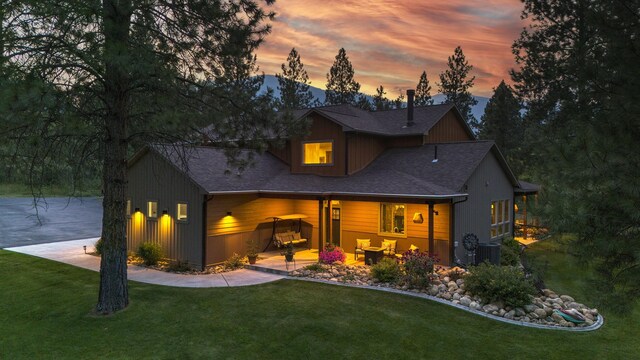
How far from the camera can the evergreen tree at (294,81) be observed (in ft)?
136

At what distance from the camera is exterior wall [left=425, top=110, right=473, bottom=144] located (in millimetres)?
18688

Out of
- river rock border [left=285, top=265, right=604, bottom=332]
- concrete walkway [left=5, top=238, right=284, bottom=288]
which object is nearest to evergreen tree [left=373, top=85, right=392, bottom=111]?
river rock border [left=285, top=265, right=604, bottom=332]

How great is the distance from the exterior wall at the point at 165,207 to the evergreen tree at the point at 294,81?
27.1 metres

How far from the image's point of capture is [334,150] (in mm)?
16469

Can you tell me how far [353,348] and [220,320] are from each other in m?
3.12

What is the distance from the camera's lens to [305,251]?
16453mm

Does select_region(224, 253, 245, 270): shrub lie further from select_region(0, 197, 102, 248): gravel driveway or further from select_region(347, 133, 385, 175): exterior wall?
select_region(0, 197, 102, 248): gravel driveway

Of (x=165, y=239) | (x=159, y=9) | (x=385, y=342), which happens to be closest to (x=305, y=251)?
(x=165, y=239)

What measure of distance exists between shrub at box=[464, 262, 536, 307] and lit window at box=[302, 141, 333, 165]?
8192mm

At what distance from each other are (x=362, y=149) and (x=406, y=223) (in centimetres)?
392

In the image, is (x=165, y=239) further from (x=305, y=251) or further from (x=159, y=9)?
(x=159, y=9)

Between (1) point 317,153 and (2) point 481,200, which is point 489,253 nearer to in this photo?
(2) point 481,200

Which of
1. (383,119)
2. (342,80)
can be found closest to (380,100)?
(342,80)

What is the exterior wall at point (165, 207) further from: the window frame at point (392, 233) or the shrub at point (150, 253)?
the window frame at point (392, 233)
